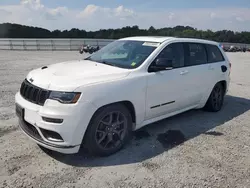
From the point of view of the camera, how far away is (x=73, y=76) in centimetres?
318

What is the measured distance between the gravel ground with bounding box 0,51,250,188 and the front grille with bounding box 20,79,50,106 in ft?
2.70

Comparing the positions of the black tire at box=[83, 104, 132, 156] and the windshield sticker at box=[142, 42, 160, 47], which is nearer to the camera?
the black tire at box=[83, 104, 132, 156]

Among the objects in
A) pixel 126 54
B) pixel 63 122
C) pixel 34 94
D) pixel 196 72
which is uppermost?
pixel 126 54

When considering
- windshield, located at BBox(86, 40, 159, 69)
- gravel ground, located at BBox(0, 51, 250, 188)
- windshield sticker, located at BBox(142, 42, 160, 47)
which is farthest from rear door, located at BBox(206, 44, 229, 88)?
windshield, located at BBox(86, 40, 159, 69)

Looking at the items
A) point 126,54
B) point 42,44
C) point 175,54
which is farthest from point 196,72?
point 42,44

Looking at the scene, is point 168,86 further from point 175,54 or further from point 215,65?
point 215,65

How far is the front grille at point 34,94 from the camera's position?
295 centimetres

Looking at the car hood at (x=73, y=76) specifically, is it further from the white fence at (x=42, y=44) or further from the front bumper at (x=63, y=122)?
the white fence at (x=42, y=44)

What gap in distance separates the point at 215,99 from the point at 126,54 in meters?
2.58

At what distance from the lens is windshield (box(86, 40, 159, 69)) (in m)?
3.78

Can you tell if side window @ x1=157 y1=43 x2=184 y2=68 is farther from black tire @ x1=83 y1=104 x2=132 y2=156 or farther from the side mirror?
black tire @ x1=83 y1=104 x2=132 y2=156

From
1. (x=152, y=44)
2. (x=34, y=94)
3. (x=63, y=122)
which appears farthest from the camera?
(x=152, y=44)

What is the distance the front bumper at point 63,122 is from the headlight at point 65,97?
2.0 inches

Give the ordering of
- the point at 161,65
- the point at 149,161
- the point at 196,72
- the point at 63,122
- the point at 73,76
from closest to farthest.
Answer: the point at 63,122 → the point at 73,76 → the point at 149,161 → the point at 161,65 → the point at 196,72
